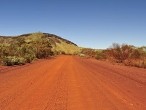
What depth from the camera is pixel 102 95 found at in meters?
11.8

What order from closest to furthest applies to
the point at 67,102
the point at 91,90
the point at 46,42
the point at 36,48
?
the point at 67,102 → the point at 91,90 → the point at 36,48 → the point at 46,42

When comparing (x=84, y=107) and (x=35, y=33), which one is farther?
(x=35, y=33)

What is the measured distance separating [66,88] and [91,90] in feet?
3.73

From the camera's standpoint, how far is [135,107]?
967 centimetres

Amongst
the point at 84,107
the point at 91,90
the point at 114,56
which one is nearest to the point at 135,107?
the point at 84,107

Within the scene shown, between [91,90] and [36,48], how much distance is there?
5152 centimetres

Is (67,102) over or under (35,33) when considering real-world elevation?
under

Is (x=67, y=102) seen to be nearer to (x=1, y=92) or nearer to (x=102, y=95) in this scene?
(x=102, y=95)

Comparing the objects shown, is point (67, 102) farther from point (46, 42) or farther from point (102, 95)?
point (46, 42)

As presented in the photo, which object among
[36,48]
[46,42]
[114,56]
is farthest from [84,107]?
[46,42]

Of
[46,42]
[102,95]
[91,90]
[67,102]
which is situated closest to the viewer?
[67,102]

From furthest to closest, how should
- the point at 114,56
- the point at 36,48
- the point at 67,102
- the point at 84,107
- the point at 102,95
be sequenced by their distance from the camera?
the point at 36,48, the point at 114,56, the point at 102,95, the point at 67,102, the point at 84,107

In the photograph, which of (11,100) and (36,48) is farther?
(36,48)

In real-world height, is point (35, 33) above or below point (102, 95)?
above
